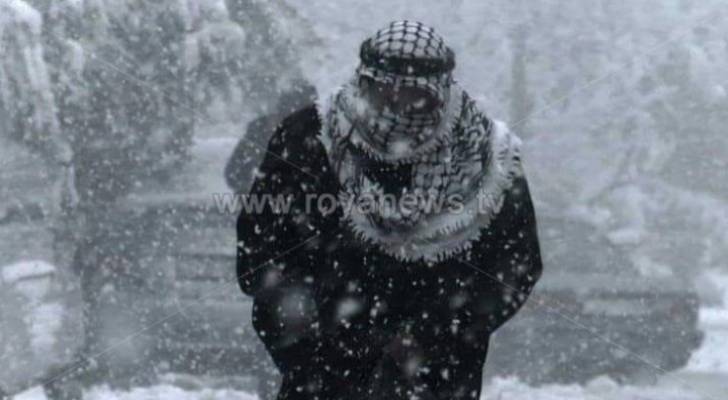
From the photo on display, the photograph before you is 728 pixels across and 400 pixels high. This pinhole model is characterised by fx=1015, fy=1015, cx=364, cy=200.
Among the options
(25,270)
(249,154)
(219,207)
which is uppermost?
(249,154)

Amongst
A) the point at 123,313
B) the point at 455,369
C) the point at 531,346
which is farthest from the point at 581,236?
the point at 455,369

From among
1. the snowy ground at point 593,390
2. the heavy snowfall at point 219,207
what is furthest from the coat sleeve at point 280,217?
the snowy ground at point 593,390

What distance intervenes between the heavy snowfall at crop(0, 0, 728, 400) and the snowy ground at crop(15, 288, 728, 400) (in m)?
0.02

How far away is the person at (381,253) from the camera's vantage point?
1.62 metres

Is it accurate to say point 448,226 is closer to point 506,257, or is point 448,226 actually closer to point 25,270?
point 506,257

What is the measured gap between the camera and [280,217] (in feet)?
5.43

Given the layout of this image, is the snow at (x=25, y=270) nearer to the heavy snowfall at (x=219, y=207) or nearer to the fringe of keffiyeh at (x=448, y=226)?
the heavy snowfall at (x=219, y=207)

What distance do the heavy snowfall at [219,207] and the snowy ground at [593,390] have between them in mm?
15

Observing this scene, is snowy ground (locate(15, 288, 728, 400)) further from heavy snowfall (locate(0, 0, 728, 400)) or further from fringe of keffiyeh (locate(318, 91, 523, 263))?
fringe of keffiyeh (locate(318, 91, 523, 263))

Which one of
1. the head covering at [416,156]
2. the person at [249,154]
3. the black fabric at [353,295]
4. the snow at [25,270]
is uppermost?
the head covering at [416,156]

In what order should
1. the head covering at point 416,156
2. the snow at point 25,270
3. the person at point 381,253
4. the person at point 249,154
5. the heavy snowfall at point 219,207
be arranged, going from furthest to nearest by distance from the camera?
1. the snow at point 25,270
2. the heavy snowfall at point 219,207
3. the person at point 249,154
4. the person at point 381,253
5. the head covering at point 416,156

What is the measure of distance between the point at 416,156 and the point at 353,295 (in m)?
0.25

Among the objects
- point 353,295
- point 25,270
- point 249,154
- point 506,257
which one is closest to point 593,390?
point 249,154

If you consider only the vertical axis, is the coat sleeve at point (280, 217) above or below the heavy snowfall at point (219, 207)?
above
